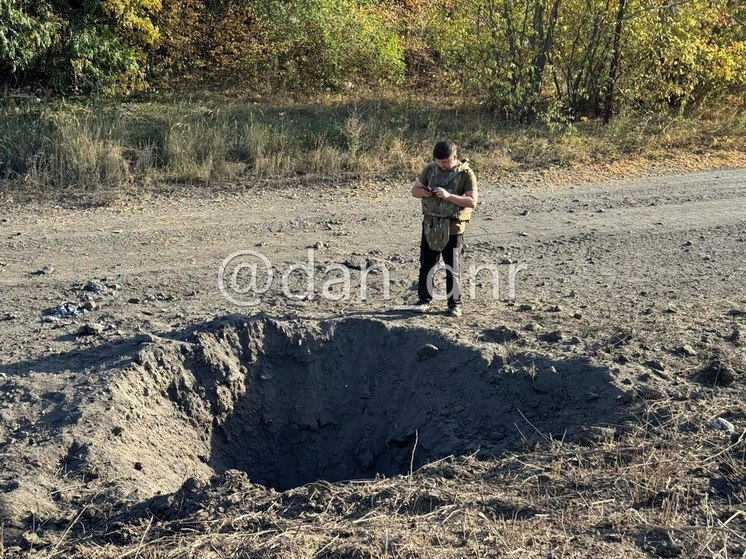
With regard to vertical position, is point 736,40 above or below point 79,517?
above

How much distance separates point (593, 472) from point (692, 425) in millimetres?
828

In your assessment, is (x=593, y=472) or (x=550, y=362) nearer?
(x=593, y=472)

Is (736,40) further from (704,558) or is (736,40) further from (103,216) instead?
(704,558)

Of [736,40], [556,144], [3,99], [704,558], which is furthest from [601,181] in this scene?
[3,99]

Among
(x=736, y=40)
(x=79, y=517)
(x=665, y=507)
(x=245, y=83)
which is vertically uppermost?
(x=736, y=40)

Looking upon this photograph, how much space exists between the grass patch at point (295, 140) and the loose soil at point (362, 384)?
37.5 inches

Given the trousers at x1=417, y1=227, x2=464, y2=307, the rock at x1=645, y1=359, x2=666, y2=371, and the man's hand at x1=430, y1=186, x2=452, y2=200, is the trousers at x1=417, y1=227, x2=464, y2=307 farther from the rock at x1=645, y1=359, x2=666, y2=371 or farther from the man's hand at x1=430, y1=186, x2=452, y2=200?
the rock at x1=645, y1=359, x2=666, y2=371

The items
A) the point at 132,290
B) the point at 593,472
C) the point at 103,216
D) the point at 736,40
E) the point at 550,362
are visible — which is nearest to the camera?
the point at 593,472

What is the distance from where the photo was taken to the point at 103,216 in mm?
8656

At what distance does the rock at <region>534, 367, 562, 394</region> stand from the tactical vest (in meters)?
1.34

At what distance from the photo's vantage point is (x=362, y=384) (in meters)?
6.05

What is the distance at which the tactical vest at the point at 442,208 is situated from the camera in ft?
20.4

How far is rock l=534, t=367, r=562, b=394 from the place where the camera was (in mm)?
5414

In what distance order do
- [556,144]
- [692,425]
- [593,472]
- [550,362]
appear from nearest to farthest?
[593,472]
[692,425]
[550,362]
[556,144]
